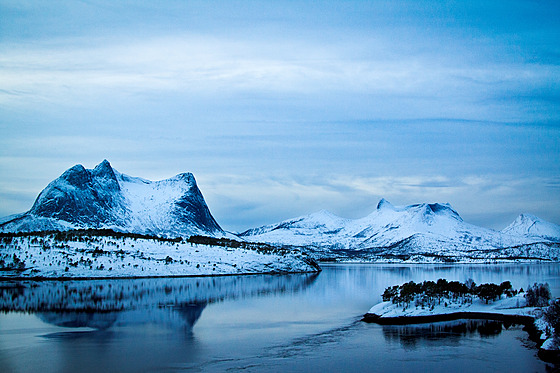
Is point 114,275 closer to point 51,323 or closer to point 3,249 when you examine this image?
point 3,249

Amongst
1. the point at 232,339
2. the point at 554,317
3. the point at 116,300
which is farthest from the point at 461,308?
the point at 116,300

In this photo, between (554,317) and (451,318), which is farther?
(451,318)

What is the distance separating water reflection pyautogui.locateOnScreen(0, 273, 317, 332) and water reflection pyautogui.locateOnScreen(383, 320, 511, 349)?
1963 centimetres

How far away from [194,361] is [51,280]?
3160 inches

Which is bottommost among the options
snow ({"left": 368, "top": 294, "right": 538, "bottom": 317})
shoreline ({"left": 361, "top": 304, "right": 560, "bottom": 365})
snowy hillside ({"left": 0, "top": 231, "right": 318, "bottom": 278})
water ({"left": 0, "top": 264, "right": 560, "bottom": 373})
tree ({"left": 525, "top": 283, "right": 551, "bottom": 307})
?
water ({"left": 0, "top": 264, "right": 560, "bottom": 373})

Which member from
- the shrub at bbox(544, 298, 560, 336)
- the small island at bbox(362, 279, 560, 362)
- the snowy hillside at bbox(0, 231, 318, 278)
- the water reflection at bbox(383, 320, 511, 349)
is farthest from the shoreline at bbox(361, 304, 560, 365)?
the snowy hillside at bbox(0, 231, 318, 278)

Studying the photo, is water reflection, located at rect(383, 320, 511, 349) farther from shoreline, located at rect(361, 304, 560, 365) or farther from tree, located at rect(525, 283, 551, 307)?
tree, located at rect(525, 283, 551, 307)

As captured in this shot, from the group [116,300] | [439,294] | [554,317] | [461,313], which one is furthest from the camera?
[116,300]

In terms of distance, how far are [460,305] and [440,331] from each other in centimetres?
1137

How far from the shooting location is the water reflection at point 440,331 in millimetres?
46625

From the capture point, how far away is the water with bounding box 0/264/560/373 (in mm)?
37594

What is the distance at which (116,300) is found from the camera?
74000mm

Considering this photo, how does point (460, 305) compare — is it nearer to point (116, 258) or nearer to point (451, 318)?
point (451, 318)

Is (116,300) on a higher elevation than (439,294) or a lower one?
lower
